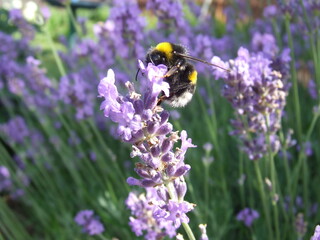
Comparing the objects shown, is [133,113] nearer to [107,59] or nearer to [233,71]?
[233,71]

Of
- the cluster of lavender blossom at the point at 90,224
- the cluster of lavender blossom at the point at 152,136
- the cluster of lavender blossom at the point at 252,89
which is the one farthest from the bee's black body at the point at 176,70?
the cluster of lavender blossom at the point at 90,224

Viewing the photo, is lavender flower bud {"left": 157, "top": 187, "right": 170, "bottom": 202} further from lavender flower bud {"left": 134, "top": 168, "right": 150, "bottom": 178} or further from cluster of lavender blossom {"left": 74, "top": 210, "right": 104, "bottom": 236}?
cluster of lavender blossom {"left": 74, "top": 210, "right": 104, "bottom": 236}

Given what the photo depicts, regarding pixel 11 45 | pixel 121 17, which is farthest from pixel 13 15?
pixel 121 17

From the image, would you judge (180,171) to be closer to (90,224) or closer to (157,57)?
(157,57)

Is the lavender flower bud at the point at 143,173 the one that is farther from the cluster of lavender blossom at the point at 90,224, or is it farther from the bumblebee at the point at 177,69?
the cluster of lavender blossom at the point at 90,224

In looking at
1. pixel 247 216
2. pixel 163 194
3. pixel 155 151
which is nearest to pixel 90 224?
pixel 247 216
